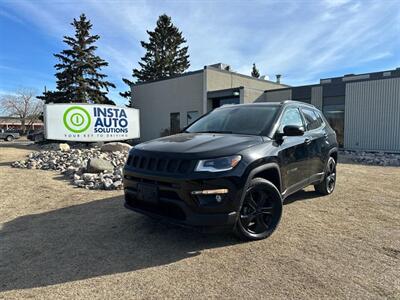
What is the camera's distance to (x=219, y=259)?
348cm

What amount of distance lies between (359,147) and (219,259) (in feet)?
57.3

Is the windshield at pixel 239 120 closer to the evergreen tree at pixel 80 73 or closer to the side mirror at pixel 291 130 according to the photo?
the side mirror at pixel 291 130

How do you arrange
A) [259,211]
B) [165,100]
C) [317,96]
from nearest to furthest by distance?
[259,211], [317,96], [165,100]

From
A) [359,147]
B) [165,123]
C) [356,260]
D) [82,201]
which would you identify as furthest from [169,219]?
[165,123]

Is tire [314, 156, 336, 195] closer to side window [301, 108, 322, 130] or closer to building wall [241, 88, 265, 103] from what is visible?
side window [301, 108, 322, 130]

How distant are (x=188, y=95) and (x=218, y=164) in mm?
21947

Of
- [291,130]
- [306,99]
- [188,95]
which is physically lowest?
[291,130]

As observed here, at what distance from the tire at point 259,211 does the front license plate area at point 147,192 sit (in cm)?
105

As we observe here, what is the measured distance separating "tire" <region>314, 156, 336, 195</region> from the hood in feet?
9.52

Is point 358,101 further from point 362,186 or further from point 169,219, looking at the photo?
point 169,219

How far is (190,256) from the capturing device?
3.58 meters

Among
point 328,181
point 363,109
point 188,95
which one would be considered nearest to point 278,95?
point 363,109

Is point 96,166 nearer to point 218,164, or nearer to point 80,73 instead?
point 218,164

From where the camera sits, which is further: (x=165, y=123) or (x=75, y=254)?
(x=165, y=123)
